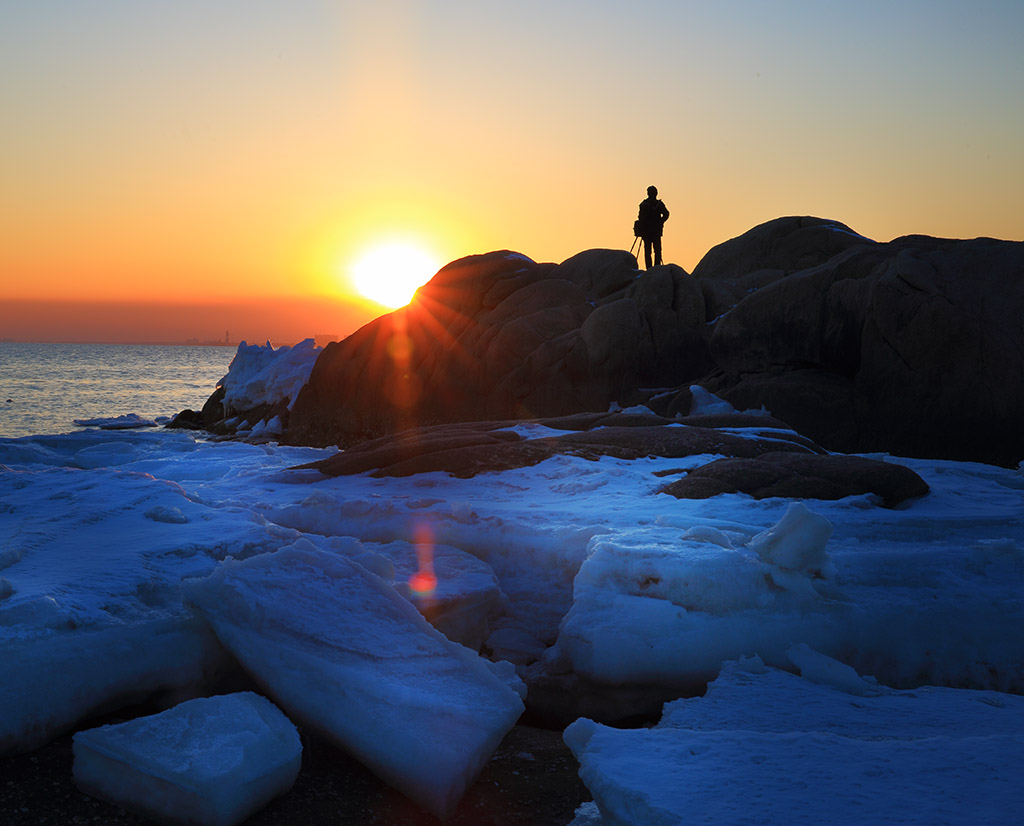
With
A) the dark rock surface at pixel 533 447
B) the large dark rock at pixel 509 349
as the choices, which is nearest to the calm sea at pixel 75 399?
the large dark rock at pixel 509 349

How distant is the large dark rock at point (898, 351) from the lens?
1138 centimetres

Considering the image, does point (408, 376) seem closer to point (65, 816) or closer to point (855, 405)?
point (855, 405)

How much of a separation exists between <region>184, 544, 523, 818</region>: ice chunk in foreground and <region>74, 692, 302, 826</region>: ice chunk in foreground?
25 centimetres

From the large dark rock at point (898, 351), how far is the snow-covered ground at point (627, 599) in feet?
18.0

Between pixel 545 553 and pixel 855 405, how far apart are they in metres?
9.32

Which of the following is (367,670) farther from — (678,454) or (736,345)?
(736,345)

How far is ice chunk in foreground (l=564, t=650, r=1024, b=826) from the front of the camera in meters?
2.39

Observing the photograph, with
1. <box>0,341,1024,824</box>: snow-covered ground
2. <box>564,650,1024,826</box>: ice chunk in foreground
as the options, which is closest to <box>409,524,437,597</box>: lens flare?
<box>0,341,1024,824</box>: snow-covered ground

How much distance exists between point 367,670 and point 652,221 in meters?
18.8

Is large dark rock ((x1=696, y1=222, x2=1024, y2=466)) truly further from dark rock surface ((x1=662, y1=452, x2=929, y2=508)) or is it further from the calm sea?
the calm sea

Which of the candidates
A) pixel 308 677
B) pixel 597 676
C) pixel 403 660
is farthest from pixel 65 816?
pixel 597 676

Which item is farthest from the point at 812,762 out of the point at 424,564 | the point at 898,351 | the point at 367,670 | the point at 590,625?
the point at 898,351

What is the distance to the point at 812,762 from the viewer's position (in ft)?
8.87

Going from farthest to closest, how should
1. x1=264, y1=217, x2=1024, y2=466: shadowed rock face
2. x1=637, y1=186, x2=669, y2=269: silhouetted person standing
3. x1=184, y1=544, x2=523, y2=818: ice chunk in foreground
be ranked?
x1=637, y1=186, x2=669, y2=269: silhouetted person standing
x1=264, y1=217, x2=1024, y2=466: shadowed rock face
x1=184, y1=544, x2=523, y2=818: ice chunk in foreground
